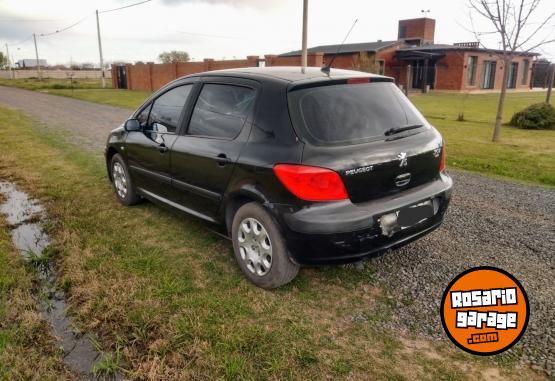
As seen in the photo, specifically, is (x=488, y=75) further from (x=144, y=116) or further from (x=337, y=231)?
(x=337, y=231)

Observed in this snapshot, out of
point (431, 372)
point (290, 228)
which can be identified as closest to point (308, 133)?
point (290, 228)

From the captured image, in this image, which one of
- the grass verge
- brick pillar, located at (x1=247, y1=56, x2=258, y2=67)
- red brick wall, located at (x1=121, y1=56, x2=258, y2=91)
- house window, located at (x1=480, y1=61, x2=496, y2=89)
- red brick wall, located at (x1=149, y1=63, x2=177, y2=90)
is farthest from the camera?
house window, located at (x1=480, y1=61, x2=496, y2=89)

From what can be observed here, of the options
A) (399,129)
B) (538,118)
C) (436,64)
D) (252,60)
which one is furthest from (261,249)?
(436,64)

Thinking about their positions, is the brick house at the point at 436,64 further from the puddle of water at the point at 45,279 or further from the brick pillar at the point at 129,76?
the puddle of water at the point at 45,279

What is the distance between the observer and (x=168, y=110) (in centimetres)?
441

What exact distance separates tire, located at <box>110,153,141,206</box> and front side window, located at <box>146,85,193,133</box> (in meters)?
0.87

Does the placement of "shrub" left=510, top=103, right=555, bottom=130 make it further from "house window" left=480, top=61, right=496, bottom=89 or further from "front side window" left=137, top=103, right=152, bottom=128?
"house window" left=480, top=61, right=496, bottom=89

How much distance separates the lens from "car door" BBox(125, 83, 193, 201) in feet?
13.9

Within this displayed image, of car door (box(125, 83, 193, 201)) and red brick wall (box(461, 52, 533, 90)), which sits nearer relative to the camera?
car door (box(125, 83, 193, 201))

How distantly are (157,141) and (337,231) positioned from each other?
93.3 inches

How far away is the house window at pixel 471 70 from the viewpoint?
35344mm

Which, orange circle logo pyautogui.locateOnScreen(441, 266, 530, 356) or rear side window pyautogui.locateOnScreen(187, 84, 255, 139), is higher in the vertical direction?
rear side window pyautogui.locateOnScreen(187, 84, 255, 139)

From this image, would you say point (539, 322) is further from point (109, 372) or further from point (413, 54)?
point (413, 54)

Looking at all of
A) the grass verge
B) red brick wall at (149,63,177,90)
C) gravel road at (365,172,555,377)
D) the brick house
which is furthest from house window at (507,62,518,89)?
the grass verge
